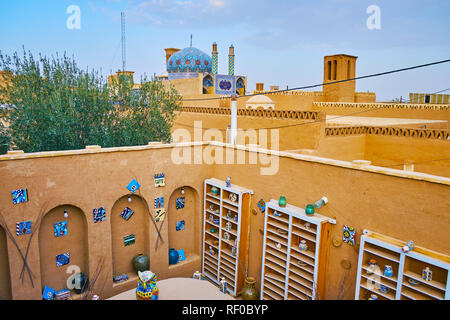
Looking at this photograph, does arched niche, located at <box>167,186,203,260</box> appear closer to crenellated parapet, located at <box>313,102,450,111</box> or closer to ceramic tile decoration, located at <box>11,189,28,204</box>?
ceramic tile decoration, located at <box>11,189,28,204</box>

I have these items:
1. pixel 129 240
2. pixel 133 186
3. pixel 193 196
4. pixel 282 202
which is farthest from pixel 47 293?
pixel 282 202

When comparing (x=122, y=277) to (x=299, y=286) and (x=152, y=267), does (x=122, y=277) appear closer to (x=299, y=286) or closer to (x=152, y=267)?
(x=152, y=267)

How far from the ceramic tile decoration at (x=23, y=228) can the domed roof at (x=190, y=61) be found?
19951 mm

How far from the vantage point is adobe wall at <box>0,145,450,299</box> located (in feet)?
17.1

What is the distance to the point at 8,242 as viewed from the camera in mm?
6418

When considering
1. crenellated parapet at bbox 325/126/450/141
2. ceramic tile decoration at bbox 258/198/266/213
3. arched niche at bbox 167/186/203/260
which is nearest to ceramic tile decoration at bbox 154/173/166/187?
arched niche at bbox 167/186/203/260

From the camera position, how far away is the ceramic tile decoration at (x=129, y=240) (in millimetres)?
8172

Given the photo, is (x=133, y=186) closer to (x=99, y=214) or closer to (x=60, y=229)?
(x=99, y=214)

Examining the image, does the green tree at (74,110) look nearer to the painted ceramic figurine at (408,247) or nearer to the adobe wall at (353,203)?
the adobe wall at (353,203)

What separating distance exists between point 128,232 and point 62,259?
149cm

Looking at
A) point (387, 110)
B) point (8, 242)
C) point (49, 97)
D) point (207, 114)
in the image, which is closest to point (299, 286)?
point (8, 242)

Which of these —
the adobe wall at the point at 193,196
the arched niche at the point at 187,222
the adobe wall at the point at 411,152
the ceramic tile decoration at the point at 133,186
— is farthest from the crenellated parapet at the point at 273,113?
the ceramic tile decoration at the point at 133,186
